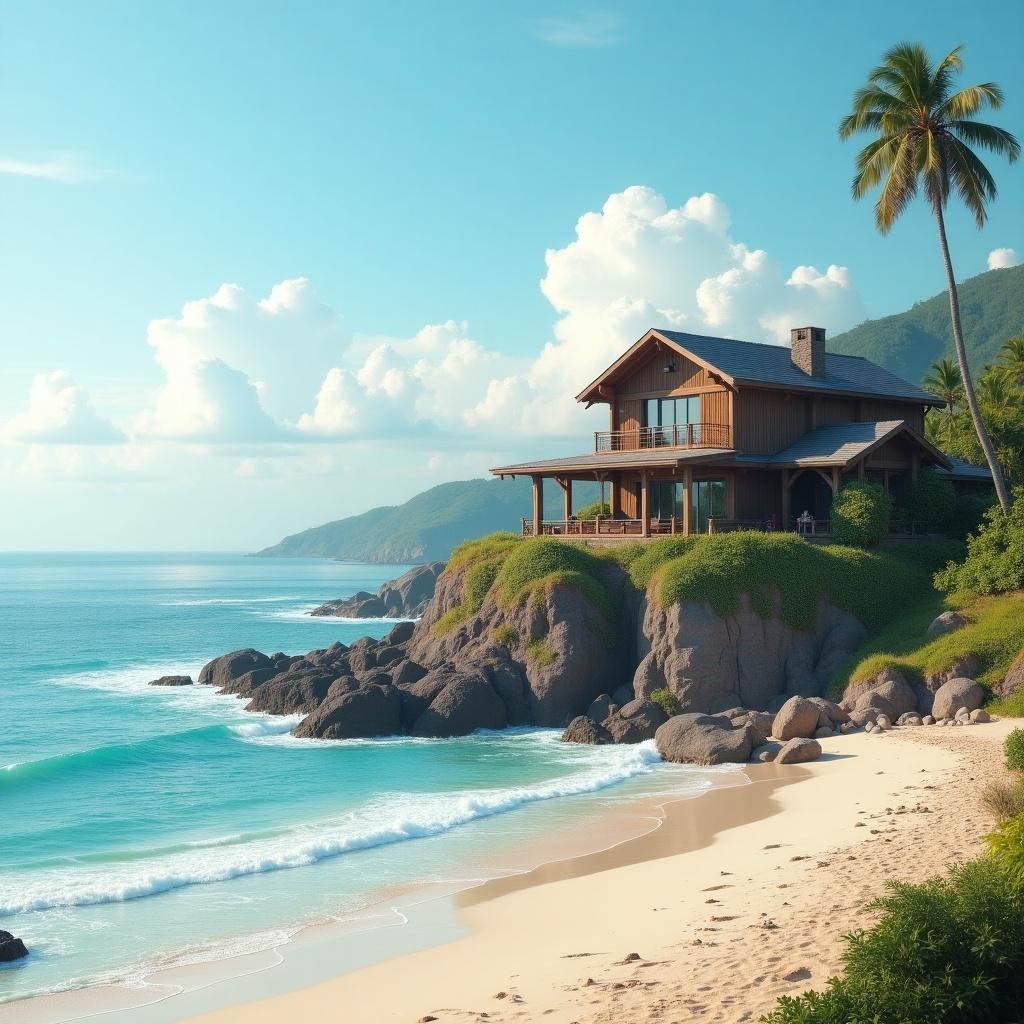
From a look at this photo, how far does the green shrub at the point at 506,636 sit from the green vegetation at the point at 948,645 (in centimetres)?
1022

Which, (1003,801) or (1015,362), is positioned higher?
(1015,362)

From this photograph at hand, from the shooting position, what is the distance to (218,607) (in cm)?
10500

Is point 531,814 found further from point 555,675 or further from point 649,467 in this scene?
point 649,467

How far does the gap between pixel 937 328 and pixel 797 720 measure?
169005 millimetres

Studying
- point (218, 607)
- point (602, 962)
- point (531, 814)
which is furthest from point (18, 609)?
point (602, 962)

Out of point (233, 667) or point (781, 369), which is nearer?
point (781, 369)

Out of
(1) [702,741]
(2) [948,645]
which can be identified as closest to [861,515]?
(2) [948,645]

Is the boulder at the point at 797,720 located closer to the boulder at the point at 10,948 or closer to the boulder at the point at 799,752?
the boulder at the point at 799,752

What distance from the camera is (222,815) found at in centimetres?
2428

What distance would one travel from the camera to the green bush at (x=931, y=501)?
129 ft

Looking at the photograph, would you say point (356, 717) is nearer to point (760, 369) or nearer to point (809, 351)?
point (760, 369)

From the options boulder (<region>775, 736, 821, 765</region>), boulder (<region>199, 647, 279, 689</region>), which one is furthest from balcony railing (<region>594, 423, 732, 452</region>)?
boulder (<region>199, 647, 279, 689</region>)

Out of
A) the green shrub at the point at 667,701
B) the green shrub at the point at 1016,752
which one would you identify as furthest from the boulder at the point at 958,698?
the green shrub at the point at 1016,752

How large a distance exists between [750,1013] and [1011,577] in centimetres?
2535
